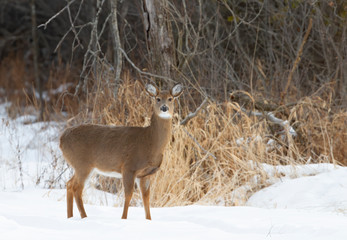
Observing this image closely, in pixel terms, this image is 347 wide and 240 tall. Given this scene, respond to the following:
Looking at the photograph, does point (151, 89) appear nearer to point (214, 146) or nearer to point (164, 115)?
point (164, 115)

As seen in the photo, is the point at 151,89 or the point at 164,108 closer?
the point at 164,108

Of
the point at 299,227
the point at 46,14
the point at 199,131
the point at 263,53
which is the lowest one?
the point at 299,227

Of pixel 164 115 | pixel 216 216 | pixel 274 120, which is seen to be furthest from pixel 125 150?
pixel 274 120

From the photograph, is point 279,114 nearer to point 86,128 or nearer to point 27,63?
point 86,128

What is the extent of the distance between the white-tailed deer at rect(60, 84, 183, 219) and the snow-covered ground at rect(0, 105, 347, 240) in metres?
0.35

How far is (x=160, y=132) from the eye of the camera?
518 centimetres

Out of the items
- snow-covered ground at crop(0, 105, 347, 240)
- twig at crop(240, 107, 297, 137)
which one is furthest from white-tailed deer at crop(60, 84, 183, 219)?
twig at crop(240, 107, 297, 137)

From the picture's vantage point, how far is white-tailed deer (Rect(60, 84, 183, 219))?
5090 mm

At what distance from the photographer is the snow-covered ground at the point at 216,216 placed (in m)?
4.39

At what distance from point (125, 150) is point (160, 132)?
0.34 meters

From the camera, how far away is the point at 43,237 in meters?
4.12

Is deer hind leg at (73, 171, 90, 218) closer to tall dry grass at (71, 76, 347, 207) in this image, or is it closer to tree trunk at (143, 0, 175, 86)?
tall dry grass at (71, 76, 347, 207)

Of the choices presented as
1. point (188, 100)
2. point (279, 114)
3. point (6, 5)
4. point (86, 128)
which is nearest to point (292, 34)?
point (279, 114)

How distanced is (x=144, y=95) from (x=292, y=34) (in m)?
4.79
